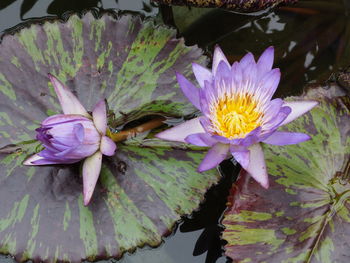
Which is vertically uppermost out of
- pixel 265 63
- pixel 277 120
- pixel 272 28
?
pixel 265 63

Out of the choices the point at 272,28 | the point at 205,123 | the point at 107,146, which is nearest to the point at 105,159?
the point at 107,146

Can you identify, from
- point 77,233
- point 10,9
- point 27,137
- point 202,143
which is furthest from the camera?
point 10,9

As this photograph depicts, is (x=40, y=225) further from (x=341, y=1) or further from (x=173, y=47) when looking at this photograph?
(x=341, y=1)

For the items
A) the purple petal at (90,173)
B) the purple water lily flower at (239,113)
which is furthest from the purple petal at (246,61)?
the purple petal at (90,173)

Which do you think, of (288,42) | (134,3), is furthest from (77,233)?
(288,42)

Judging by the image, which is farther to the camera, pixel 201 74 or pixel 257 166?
pixel 201 74

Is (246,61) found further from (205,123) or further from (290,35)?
(290,35)

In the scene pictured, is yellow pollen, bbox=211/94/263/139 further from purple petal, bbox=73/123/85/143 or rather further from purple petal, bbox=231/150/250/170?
purple petal, bbox=73/123/85/143

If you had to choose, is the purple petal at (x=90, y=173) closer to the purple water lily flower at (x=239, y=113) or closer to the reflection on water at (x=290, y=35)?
the purple water lily flower at (x=239, y=113)
